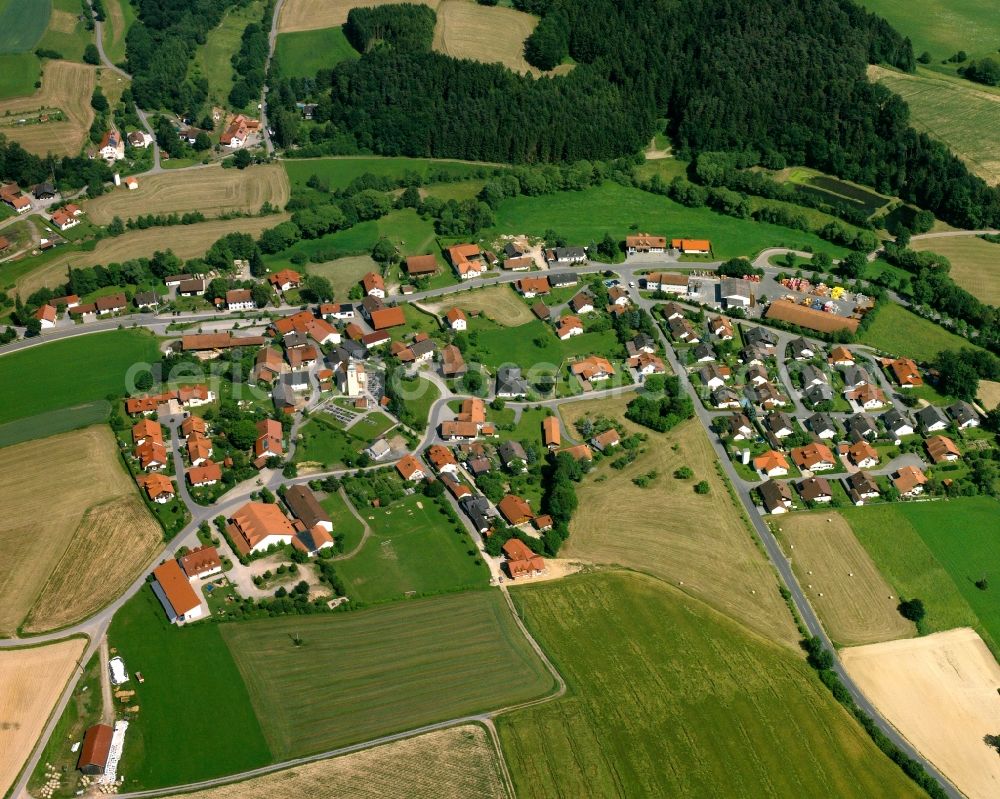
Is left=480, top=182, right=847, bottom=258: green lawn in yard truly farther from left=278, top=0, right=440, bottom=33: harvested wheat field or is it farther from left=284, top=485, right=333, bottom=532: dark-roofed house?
left=278, top=0, right=440, bottom=33: harvested wheat field

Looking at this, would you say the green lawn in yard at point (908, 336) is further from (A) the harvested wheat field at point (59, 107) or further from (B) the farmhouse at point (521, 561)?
(A) the harvested wheat field at point (59, 107)

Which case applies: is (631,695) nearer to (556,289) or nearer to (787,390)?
(787,390)

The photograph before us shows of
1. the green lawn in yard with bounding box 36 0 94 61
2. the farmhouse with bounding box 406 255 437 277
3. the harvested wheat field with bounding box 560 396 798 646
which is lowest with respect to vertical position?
the harvested wheat field with bounding box 560 396 798 646

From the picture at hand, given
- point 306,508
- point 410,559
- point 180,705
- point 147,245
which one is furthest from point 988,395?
point 147,245

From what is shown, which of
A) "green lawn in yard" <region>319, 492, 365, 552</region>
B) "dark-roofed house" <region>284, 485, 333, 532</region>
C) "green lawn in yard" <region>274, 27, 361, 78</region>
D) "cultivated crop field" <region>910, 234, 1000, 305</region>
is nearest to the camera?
"dark-roofed house" <region>284, 485, 333, 532</region>

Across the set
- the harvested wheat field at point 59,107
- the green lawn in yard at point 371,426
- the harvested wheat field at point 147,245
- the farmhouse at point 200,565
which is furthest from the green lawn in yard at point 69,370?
the harvested wheat field at point 59,107

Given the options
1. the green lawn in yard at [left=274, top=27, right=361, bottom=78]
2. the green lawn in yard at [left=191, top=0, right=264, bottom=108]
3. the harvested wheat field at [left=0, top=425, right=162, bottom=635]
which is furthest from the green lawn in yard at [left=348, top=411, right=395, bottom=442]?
the green lawn in yard at [left=274, top=27, right=361, bottom=78]
